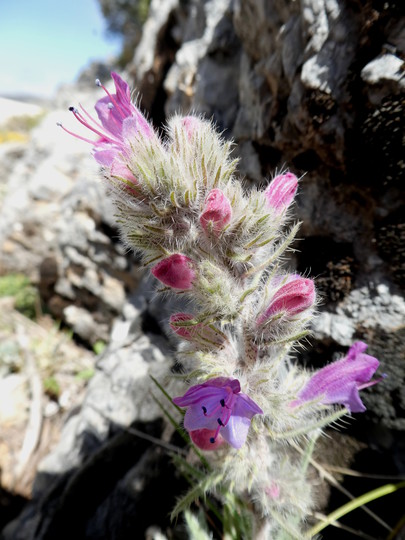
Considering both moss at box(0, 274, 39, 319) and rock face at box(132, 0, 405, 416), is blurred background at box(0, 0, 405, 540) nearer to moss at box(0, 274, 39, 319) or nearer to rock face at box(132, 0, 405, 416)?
rock face at box(132, 0, 405, 416)

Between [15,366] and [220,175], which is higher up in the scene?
[220,175]

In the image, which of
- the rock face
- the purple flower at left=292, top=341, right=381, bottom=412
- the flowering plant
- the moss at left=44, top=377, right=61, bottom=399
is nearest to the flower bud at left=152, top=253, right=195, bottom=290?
the flowering plant

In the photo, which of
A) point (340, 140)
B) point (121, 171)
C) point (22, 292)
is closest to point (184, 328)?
point (121, 171)

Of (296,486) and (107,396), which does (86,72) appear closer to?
(107,396)

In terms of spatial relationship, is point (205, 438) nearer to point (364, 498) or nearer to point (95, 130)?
point (364, 498)

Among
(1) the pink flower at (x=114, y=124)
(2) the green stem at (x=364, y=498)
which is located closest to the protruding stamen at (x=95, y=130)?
(1) the pink flower at (x=114, y=124)

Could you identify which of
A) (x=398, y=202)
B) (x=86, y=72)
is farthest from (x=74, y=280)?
(x=86, y=72)
